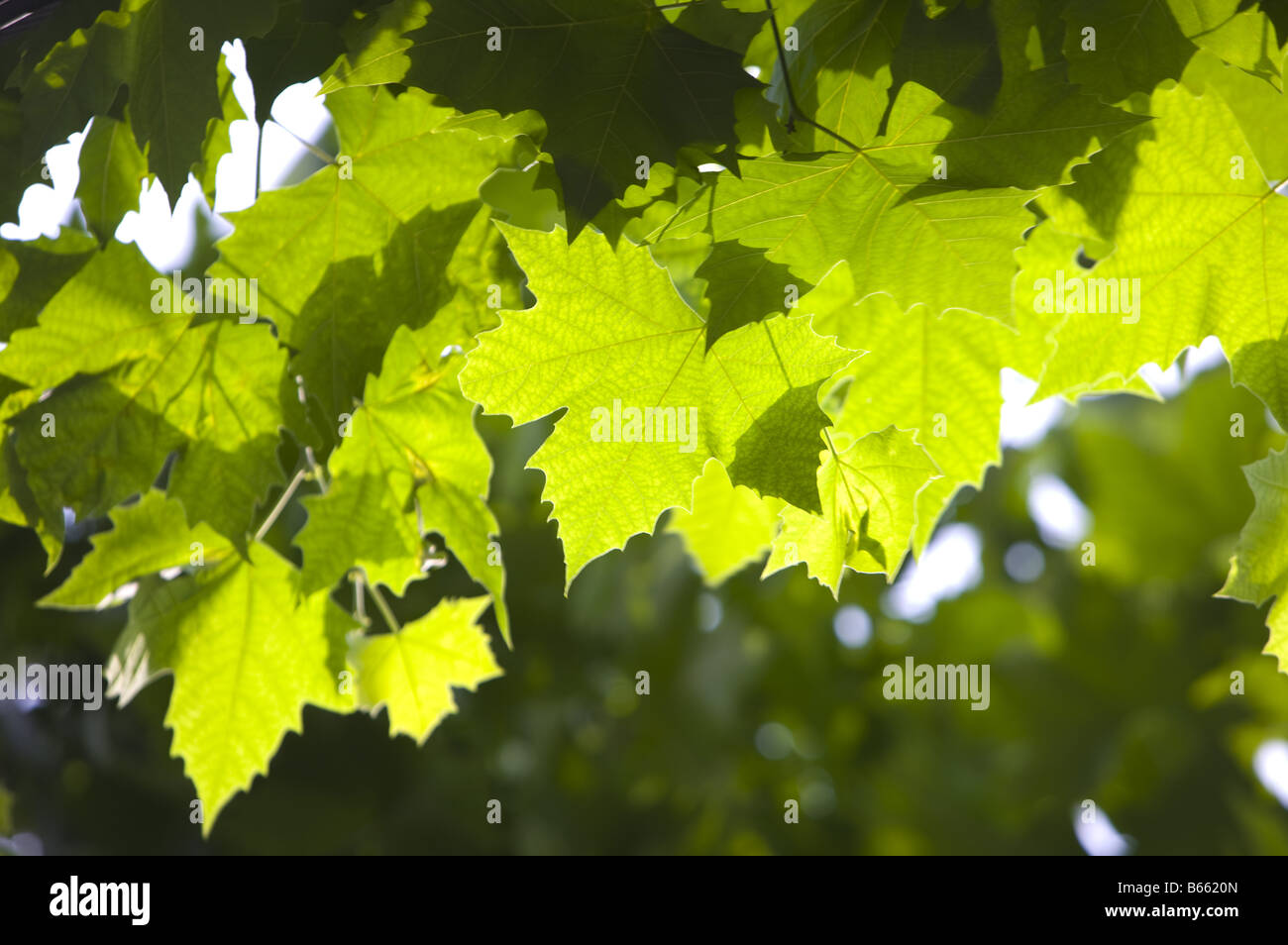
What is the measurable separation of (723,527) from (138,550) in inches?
40.7

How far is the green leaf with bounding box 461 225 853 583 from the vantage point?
110cm

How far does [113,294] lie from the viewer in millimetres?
1380

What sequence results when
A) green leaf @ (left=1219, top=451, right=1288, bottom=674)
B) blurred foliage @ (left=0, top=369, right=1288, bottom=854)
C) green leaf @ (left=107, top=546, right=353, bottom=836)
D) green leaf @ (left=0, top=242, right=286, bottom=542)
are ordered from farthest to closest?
blurred foliage @ (left=0, top=369, right=1288, bottom=854), green leaf @ (left=107, top=546, right=353, bottom=836), green leaf @ (left=0, top=242, right=286, bottom=542), green leaf @ (left=1219, top=451, right=1288, bottom=674)

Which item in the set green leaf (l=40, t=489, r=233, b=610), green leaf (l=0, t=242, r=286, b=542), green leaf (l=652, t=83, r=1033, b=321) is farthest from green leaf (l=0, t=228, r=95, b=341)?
green leaf (l=652, t=83, r=1033, b=321)

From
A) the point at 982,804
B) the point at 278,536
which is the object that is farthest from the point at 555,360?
the point at 982,804

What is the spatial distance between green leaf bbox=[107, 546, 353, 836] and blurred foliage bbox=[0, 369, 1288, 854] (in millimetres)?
5522

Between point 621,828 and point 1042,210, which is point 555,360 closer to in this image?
point 1042,210

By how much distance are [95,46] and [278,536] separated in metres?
1.07

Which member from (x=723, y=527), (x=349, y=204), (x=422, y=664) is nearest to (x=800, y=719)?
(x=422, y=664)

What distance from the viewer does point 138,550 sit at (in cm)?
167

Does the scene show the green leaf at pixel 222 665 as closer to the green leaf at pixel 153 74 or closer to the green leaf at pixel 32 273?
the green leaf at pixel 32 273

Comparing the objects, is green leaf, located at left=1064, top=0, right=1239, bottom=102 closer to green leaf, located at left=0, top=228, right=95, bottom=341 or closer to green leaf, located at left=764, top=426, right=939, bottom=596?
green leaf, located at left=764, top=426, right=939, bottom=596

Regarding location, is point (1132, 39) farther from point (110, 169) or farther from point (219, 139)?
point (110, 169)

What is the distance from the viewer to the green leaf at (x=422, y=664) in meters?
1.76
